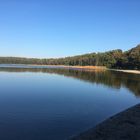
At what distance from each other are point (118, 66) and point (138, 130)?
372 feet

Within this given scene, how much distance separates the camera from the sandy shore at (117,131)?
10.5 meters

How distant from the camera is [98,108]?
1922 cm

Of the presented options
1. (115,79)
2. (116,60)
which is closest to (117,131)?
(115,79)

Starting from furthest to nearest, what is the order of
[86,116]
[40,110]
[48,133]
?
[40,110] < [86,116] < [48,133]

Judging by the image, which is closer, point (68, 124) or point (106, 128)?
point (106, 128)

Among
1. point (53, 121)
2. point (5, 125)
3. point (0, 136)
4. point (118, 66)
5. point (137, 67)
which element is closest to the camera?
point (0, 136)

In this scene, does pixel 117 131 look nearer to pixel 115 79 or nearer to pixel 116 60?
pixel 115 79

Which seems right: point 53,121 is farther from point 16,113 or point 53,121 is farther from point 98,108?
point 98,108

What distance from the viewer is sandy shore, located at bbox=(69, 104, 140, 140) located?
10.5m

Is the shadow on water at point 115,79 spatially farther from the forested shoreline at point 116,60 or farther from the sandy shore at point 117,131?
the forested shoreline at point 116,60

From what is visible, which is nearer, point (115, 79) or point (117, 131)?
point (117, 131)

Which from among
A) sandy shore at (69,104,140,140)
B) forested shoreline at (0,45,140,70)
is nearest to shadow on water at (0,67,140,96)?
sandy shore at (69,104,140,140)

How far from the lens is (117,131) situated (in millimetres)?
11344

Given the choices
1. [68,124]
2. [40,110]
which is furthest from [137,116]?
[40,110]
